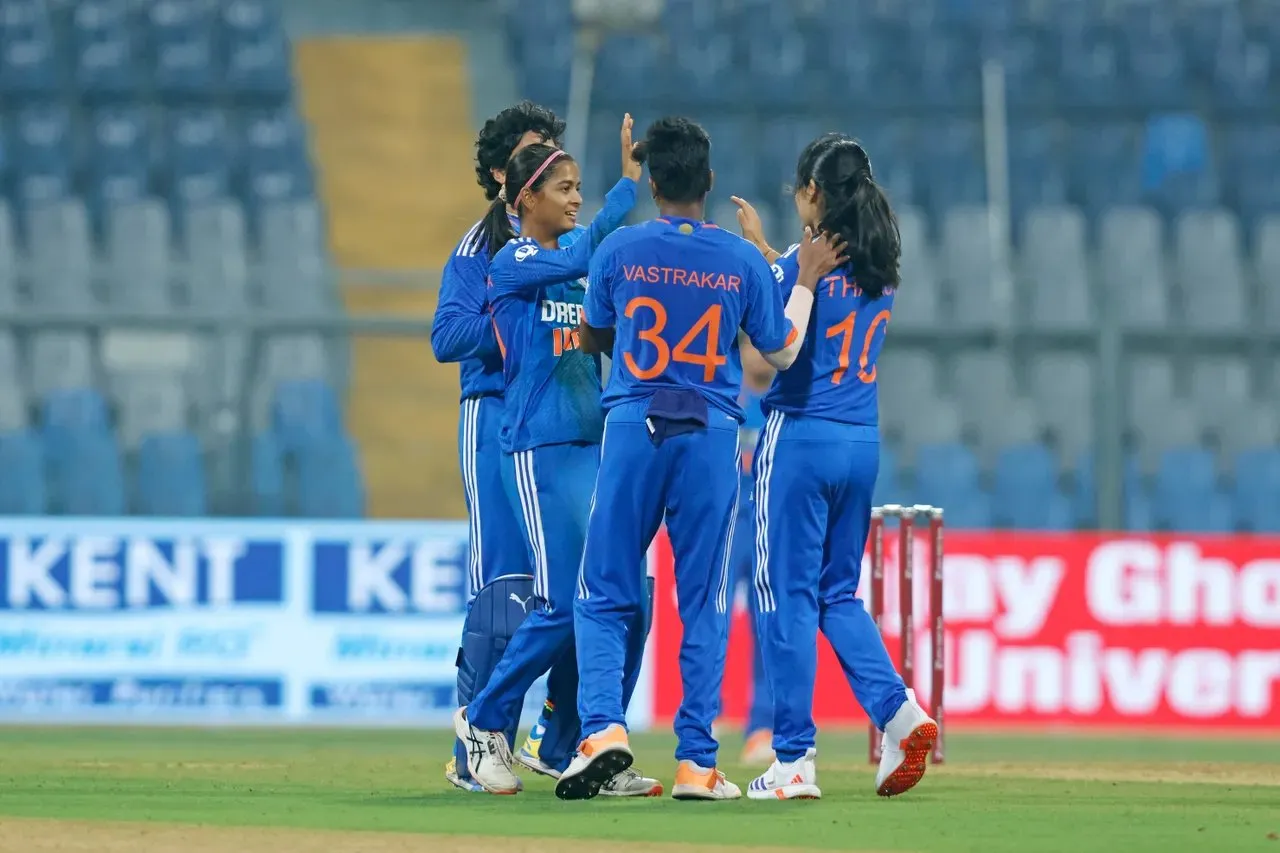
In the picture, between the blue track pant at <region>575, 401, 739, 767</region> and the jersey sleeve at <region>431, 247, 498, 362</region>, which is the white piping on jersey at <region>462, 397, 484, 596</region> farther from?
the blue track pant at <region>575, 401, 739, 767</region>

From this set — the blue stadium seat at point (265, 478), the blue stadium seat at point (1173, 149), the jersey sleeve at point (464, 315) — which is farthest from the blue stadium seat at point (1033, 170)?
the jersey sleeve at point (464, 315)

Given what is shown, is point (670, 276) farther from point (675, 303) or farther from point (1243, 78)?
point (1243, 78)

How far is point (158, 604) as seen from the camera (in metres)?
11.0

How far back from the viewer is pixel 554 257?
21.1ft

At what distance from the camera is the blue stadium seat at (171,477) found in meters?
11.9

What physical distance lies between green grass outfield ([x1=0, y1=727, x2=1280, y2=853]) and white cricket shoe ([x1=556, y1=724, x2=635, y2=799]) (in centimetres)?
8

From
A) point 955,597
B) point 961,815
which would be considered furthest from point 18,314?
point 961,815

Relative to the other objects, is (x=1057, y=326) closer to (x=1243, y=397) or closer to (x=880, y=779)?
(x=1243, y=397)

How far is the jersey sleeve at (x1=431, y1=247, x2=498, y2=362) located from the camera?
670cm

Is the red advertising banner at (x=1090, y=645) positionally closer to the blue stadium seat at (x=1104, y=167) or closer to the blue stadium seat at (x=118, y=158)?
the blue stadium seat at (x=1104, y=167)

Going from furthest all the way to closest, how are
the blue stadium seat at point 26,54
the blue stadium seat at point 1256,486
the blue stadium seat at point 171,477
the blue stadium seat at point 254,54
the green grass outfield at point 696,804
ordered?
the blue stadium seat at point 254,54 < the blue stadium seat at point 26,54 < the blue stadium seat at point 1256,486 < the blue stadium seat at point 171,477 < the green grass outfield at point 696,804

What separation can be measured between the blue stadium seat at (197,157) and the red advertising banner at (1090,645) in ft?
18.5

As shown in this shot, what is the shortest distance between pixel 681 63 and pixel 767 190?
154 cm

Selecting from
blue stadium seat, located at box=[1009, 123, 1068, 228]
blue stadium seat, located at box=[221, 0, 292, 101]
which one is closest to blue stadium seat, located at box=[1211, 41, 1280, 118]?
blue stadium seat, located at box=[1009, 123, 1068, 228]
